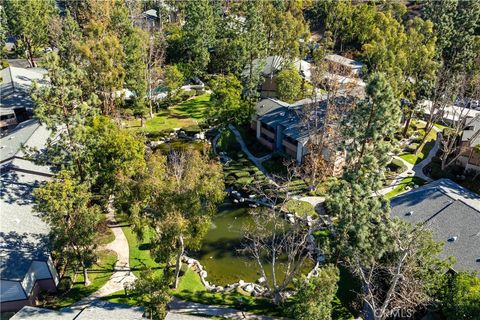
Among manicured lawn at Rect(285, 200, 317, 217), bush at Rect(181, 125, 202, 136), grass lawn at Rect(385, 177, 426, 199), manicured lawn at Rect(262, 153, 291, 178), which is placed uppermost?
bush at Rect(181, 125, 202, 136)

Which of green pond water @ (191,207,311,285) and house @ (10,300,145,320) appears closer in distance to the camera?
house @ (10,300,145,320)

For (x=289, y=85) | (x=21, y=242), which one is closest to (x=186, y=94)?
(x=289, y=85)

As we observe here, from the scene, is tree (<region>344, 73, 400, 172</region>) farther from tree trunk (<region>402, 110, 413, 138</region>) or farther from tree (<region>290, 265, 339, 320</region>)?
tree trunk (<region>402, 110, 413, 138</region>)

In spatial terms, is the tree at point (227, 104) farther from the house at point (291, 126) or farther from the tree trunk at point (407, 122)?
the tree trunk at point (407, 122)

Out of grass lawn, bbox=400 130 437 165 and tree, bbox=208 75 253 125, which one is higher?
tree, bbox=208 75 253 125

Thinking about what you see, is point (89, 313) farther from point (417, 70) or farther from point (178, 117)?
point (417, 70)

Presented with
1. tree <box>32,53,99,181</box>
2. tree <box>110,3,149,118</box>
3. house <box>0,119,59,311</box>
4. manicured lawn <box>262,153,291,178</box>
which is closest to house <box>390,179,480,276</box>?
manicured lawn <box>262,153,291,178</box>
